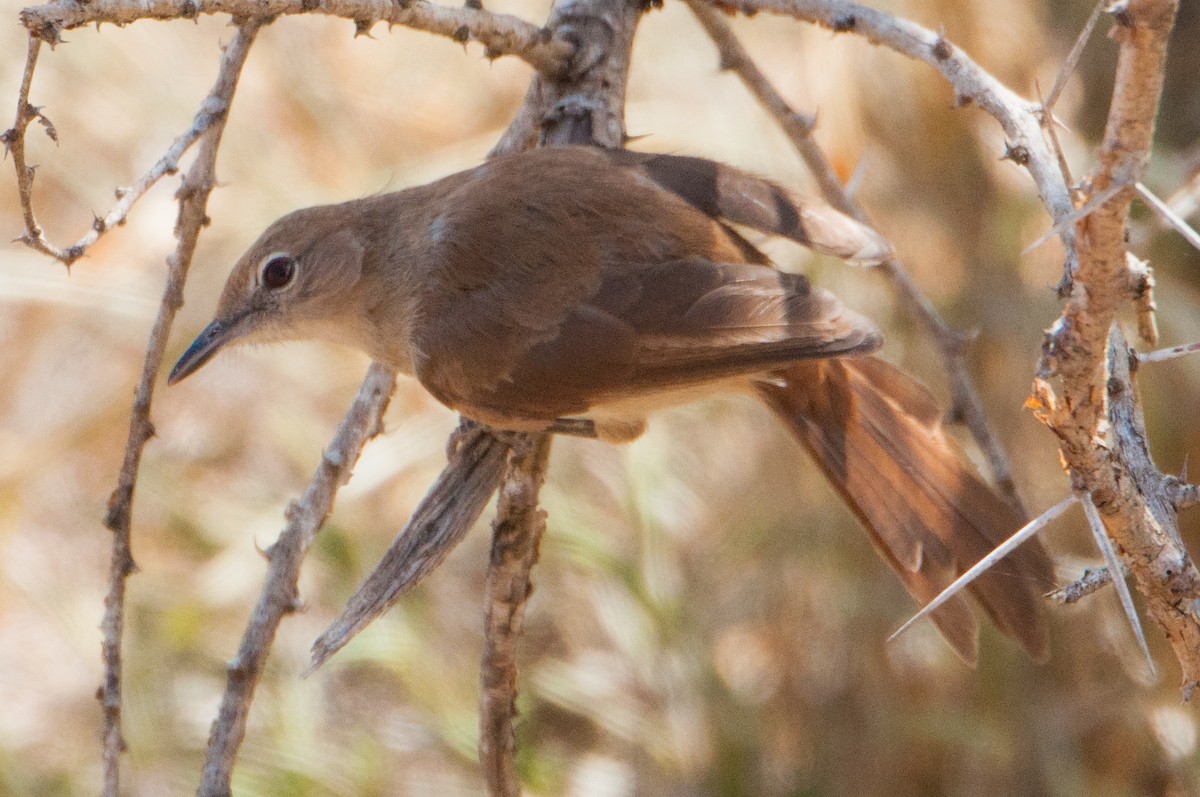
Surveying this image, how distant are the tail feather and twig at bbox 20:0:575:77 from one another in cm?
103

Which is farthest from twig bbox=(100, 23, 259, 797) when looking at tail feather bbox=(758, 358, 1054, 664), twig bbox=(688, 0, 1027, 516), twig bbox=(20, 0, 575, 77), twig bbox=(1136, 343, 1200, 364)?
twig bbox=(1136, 343, 1200, 364)

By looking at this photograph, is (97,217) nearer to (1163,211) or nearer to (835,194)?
(1163,211)

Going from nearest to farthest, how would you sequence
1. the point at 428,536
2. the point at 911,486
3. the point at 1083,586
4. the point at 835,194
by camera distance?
the point at 1083,586 → the point at 428,536 → the point at 911,486 → the point at 835,194

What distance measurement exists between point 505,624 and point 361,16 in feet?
3.92

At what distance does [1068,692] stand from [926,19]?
8.63 ft

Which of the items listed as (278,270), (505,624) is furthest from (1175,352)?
(278,270)

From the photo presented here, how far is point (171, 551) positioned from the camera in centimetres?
530

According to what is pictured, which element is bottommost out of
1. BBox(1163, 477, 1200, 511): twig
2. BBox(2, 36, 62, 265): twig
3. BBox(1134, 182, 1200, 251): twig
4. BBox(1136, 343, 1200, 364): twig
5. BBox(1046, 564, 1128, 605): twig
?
BBox(1046, 564, 1128, 605): twig

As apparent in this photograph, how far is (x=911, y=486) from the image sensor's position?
10.8 feet

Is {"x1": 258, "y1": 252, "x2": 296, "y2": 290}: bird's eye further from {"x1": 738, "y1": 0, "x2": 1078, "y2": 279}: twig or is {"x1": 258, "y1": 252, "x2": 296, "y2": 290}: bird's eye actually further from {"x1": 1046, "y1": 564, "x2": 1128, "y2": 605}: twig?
{"x1": 1046, "y1": 564, "x2": 1128, "y2": 605}: twig

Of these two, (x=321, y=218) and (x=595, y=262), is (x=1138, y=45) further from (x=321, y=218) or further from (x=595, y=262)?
(x=321, y=218)

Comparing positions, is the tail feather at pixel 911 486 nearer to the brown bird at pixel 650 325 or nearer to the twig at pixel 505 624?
the brown bird at pixel 650 325

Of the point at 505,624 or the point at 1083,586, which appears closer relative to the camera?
the point at 1083,586

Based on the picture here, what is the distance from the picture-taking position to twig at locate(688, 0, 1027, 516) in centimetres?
321
